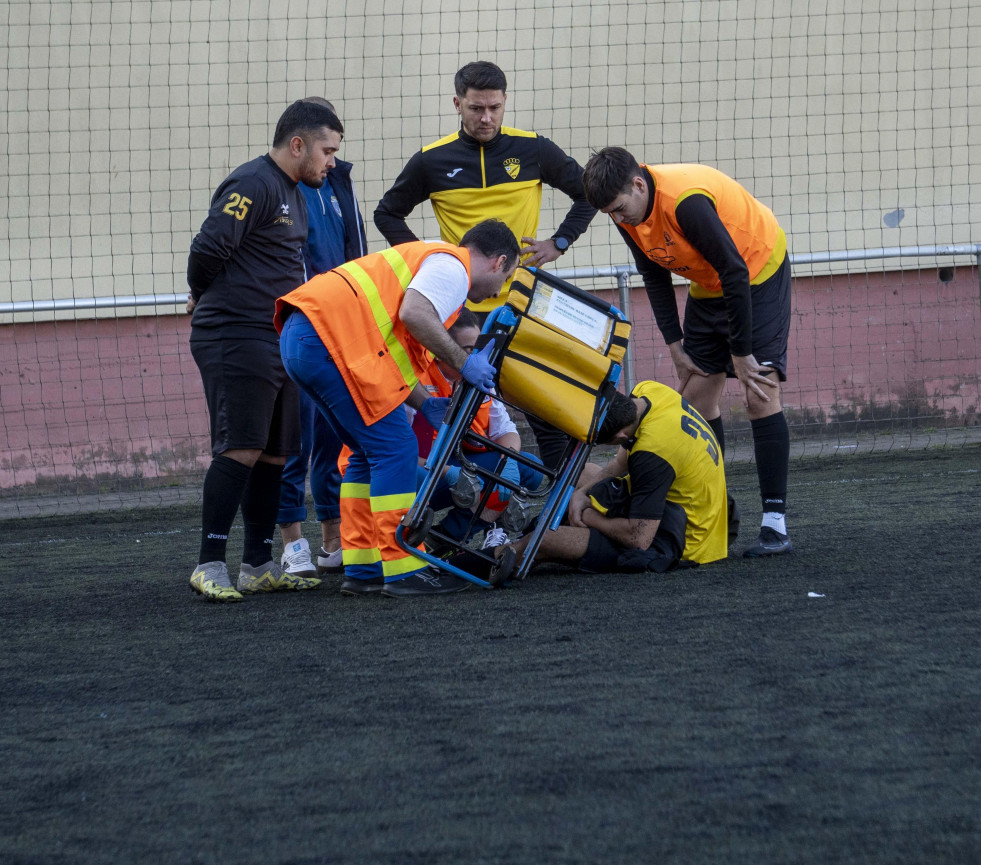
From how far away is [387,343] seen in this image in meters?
3.84

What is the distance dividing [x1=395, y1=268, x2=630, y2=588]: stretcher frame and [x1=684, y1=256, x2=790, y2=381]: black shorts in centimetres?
76

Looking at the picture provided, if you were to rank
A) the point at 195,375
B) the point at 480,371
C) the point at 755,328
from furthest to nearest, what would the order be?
1. the point at 195,375
2. the point at 755,328
3. the point at 480,371

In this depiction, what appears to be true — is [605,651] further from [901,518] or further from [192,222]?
[192,222]

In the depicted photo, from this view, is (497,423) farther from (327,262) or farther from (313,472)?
(327,262)

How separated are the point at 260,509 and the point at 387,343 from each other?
0.83 meters

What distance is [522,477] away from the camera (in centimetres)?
459

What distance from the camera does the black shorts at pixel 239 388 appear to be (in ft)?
13.0

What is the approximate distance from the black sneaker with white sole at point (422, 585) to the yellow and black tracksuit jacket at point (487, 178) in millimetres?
1797

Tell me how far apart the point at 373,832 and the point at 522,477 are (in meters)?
2.80

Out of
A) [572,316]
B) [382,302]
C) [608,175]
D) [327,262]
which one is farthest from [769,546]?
[327,262]

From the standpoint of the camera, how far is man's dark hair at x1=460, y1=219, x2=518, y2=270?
389 cm

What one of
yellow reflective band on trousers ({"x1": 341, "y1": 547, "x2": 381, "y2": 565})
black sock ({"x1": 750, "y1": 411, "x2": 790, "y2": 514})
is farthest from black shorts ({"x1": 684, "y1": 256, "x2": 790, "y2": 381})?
yellow reflective band on trousers ({"x1": 341, "y1": 547, "x2": 381, "y2": 565})

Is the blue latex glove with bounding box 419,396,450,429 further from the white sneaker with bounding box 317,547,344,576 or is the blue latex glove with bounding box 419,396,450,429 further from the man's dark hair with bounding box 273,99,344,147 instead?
the man's dark hair with bounding box 273,99,344,147

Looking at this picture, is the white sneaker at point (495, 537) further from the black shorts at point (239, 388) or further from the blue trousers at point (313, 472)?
the black shorts at point (239, 388)
